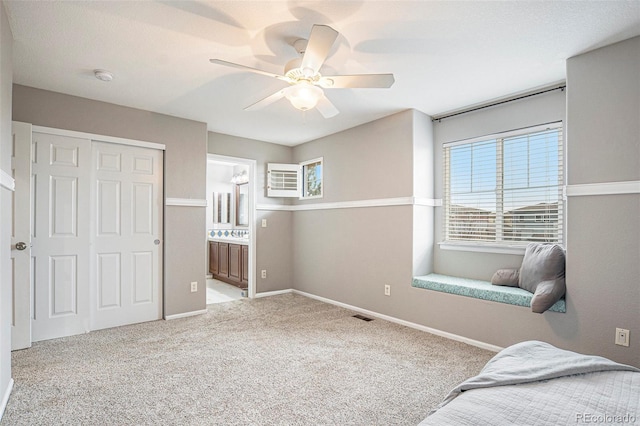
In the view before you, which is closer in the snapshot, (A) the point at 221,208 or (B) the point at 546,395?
(B) the point at 546,395

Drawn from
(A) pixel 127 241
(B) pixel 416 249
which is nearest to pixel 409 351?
(B) pixel 416 249

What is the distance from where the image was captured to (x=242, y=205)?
7082 millimetres

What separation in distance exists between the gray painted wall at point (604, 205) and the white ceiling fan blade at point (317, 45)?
6.54ft

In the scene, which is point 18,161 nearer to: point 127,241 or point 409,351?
point 127,241

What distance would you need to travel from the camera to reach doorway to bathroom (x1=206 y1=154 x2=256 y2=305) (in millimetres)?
5180

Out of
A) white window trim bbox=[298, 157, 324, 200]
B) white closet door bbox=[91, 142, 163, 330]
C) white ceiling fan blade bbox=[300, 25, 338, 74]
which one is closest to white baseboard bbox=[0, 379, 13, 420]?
white closet door bbox=[91, 142, 163, 330]

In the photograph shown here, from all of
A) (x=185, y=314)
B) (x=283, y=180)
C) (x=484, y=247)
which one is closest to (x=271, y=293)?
(x=185, y=314)

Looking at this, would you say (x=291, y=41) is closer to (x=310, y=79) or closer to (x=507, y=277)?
(x=310, y=79)

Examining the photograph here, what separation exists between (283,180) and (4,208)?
143 inches

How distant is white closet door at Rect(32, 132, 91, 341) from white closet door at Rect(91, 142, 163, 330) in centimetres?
12

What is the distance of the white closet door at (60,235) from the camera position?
3.24 meters

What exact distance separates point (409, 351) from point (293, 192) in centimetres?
310

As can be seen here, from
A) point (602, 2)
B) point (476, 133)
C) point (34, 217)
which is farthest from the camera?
point (476, 133)

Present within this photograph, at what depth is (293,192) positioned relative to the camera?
5.43m
